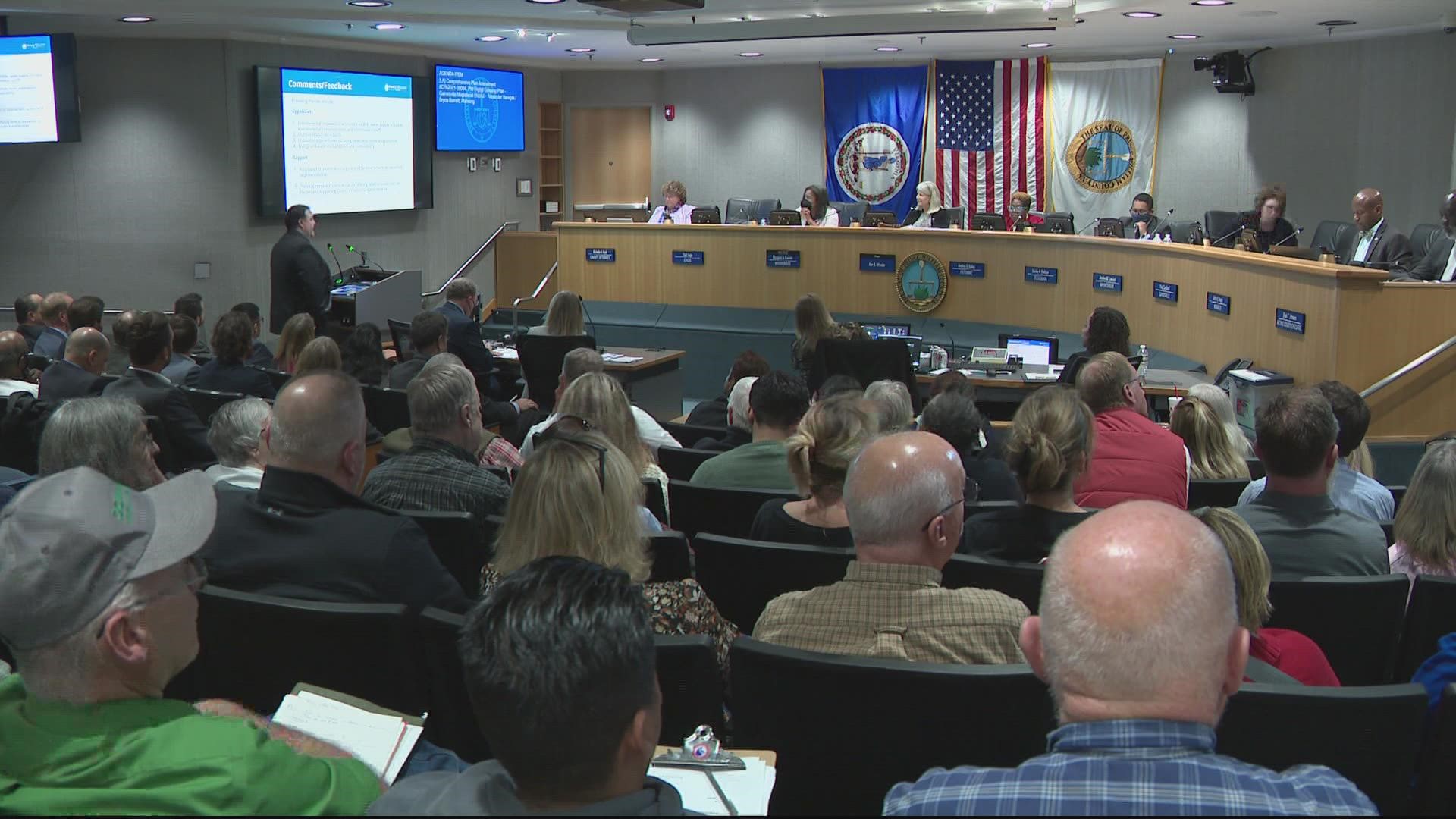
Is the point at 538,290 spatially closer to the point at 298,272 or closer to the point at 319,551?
the point at 298,272

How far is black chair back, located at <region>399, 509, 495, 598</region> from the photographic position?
334 centimetres

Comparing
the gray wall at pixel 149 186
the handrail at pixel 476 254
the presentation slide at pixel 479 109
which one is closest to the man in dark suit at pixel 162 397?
the gray wall at pixel 149 186

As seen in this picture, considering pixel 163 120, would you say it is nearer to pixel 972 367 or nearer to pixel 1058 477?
pixel 972 367

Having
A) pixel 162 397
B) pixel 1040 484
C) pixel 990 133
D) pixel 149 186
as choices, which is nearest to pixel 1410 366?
pixel 1040 484

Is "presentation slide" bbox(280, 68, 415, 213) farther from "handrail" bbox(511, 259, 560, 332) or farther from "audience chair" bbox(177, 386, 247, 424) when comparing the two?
"audience chair" bbox(177, 386, 247, 424)

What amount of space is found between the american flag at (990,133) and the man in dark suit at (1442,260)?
5415 millimetres

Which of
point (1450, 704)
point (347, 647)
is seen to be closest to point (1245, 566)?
point (1450, 704)

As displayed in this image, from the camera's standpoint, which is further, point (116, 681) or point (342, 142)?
point (342, 142)

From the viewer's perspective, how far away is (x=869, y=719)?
7.07ft

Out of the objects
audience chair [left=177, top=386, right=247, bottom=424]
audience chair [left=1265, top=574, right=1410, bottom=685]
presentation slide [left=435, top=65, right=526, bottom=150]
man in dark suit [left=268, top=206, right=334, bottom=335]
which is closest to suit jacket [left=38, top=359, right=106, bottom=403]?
audience chair [left=177, top=386, right=247, bottom=424]

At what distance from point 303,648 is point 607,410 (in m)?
1.61

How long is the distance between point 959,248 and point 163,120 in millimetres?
6460

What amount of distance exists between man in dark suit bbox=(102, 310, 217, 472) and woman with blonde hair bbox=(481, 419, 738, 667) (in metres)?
2.72

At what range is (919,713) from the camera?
2.13 meters
